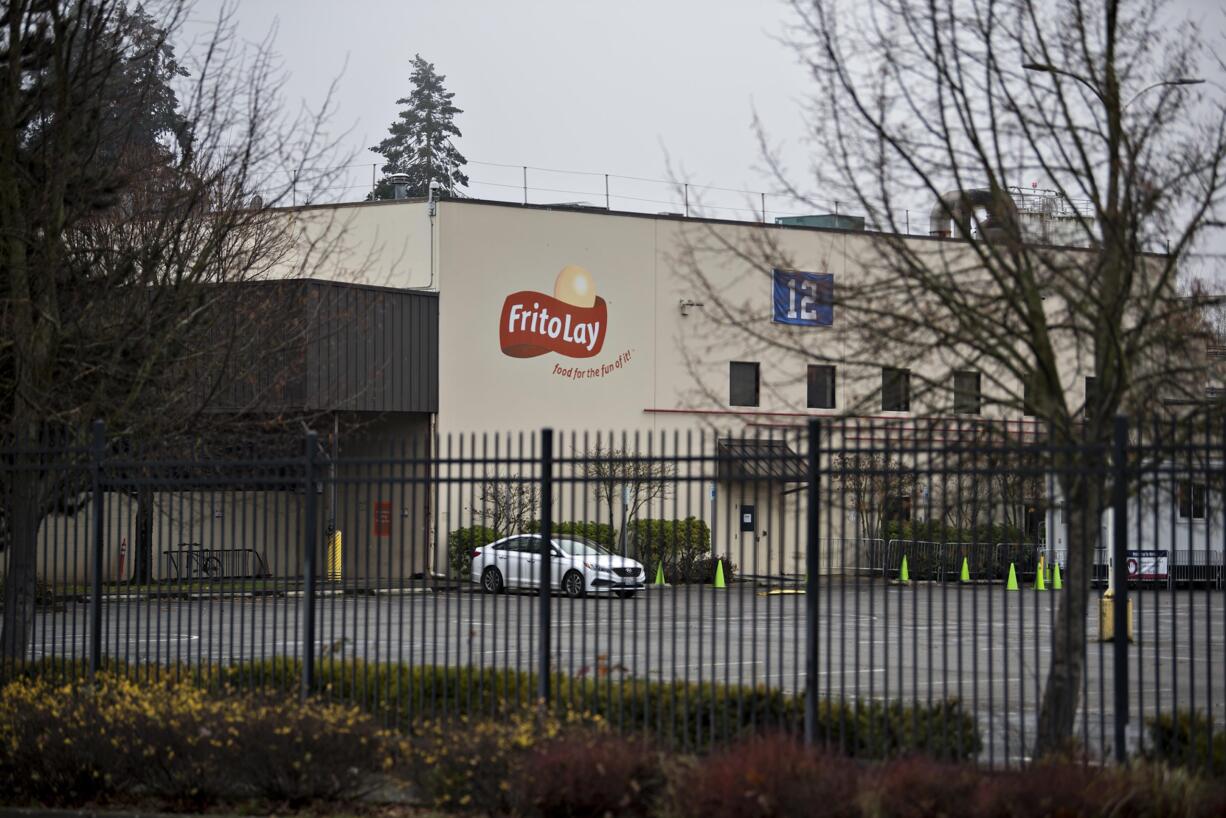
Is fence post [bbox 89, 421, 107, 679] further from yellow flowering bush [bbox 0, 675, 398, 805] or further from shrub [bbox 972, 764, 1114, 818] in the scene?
shrub [bbox 972, 764, 1114, 818]

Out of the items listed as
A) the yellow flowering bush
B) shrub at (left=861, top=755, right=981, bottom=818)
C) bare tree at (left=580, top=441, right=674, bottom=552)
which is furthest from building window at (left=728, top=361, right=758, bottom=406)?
shrub at (left=861, top=755, right=981, bottom=818)

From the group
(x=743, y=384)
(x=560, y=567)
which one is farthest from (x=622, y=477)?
(x=743, y=384)

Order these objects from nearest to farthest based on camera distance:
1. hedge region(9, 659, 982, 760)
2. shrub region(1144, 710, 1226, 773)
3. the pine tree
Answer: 1. shrub region(1144, 710, 1226, 773)
2. hedge region(9, 659, 982, 760)
3. the pine tree

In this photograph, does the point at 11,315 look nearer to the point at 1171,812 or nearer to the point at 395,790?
the point at 395,790

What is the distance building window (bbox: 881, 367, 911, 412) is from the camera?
10.0 metres

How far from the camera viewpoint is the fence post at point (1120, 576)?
27.2 ft

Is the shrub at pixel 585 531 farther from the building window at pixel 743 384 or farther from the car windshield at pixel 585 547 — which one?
the building window at pixel 743 384

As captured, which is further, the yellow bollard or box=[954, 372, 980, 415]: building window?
the yellow bollard

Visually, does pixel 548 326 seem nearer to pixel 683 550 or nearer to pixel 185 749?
pixel 683 550

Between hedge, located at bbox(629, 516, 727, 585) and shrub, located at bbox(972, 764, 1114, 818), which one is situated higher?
hedge, located at bbox(629, 516, 727, 585)

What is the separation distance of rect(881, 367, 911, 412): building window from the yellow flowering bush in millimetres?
4260

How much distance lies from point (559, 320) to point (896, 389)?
2937 centimetres

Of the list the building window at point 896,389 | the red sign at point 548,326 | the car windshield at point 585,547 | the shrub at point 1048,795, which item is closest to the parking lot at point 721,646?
the car windshield at point 585,547

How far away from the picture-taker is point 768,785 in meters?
7.95
